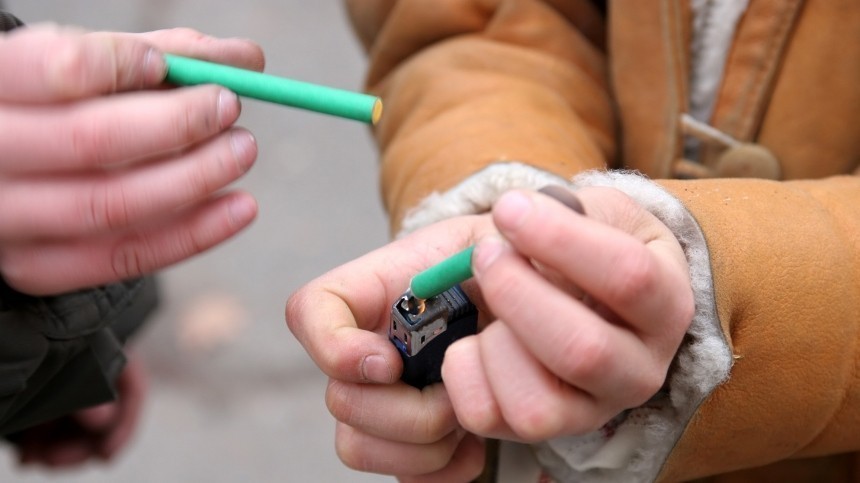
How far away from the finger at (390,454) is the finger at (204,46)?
9.0 inches

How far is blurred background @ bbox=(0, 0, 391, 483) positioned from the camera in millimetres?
1329

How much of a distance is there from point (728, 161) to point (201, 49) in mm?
411

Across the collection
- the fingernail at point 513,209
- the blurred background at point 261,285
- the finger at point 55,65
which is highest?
the finger at point 55,65

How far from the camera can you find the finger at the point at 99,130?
38cm

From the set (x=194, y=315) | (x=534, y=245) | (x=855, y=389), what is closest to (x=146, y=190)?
(x=534, y=245)

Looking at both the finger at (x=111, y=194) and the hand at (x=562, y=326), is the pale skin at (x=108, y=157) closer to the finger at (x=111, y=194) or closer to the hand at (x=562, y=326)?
the finger at (x=111, y=194)

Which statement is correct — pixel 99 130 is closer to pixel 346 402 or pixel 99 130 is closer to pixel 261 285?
pixel 346 402

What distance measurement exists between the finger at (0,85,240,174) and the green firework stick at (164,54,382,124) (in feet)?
0.08

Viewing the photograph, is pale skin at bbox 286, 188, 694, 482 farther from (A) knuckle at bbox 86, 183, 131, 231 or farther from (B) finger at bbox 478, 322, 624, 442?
(A) knuckle at bbox 86, 183, 131, 231

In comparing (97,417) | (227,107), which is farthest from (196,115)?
(97,417)

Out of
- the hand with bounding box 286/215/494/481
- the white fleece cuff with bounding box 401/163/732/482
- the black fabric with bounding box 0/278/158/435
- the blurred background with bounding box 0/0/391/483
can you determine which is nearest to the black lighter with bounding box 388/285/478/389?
the hand with bounding box 286/215/494/481

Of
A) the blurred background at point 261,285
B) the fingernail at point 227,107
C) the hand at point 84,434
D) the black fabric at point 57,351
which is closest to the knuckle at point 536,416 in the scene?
the fingernail at point 227,107

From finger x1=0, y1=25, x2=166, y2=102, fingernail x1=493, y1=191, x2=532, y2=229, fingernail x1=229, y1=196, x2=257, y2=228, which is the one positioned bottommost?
fingernail x1=229, y1=196, x2=257, y2=228

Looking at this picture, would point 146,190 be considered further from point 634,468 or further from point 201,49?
point 634,468
